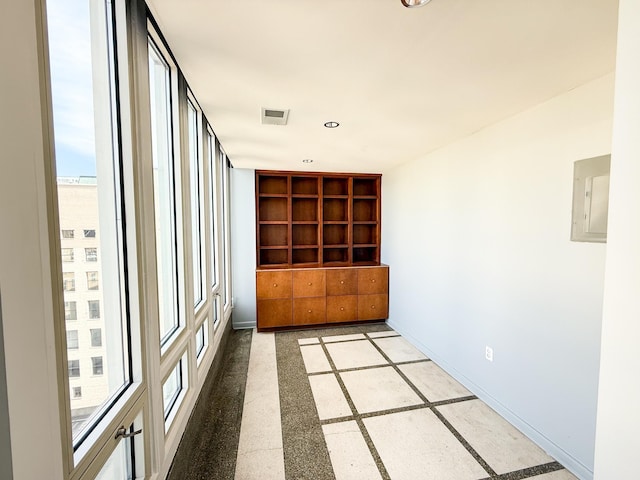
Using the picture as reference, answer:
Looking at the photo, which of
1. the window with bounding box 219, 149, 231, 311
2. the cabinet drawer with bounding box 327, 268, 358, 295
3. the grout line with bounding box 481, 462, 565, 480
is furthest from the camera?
the cabinet drawer with bounding box 327, 268, 358, 295

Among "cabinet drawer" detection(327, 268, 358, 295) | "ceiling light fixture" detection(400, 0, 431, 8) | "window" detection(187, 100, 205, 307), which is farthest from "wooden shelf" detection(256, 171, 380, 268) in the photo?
"ceiling light fixture" detection(400, 0, 431, 8)

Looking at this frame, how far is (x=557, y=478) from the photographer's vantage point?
1.63 m

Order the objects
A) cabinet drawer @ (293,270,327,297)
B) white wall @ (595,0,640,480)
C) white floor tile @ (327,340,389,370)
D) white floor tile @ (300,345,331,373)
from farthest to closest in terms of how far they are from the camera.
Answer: cabinet drawer @ (293,270,327,297) → white floor tile @ (327,340,389,370) → white floor tile @ (300,345,331,373) → white wall @ (595,0,640,480)

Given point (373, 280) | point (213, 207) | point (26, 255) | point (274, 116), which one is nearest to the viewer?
point (26, 255)

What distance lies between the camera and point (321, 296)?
4.02 m

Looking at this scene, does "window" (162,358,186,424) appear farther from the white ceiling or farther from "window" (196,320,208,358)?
the white ceiling

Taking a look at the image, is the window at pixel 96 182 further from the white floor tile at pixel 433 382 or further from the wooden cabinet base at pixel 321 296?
the wooden cabinet base at pixel 321 296

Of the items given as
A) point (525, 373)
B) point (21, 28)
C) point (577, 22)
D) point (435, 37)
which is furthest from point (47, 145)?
point (525, 373)

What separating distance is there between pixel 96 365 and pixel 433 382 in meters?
2.75

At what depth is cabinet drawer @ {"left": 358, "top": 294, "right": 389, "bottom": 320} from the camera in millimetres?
4195

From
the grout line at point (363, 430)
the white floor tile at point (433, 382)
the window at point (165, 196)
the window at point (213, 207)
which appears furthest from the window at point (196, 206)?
the white floor tile at point (433, 382)

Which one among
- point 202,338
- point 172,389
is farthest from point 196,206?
point 172,389

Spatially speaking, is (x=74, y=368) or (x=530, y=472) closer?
(x=74, y=368)

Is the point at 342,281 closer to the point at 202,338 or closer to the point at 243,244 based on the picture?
the point at 243,244
